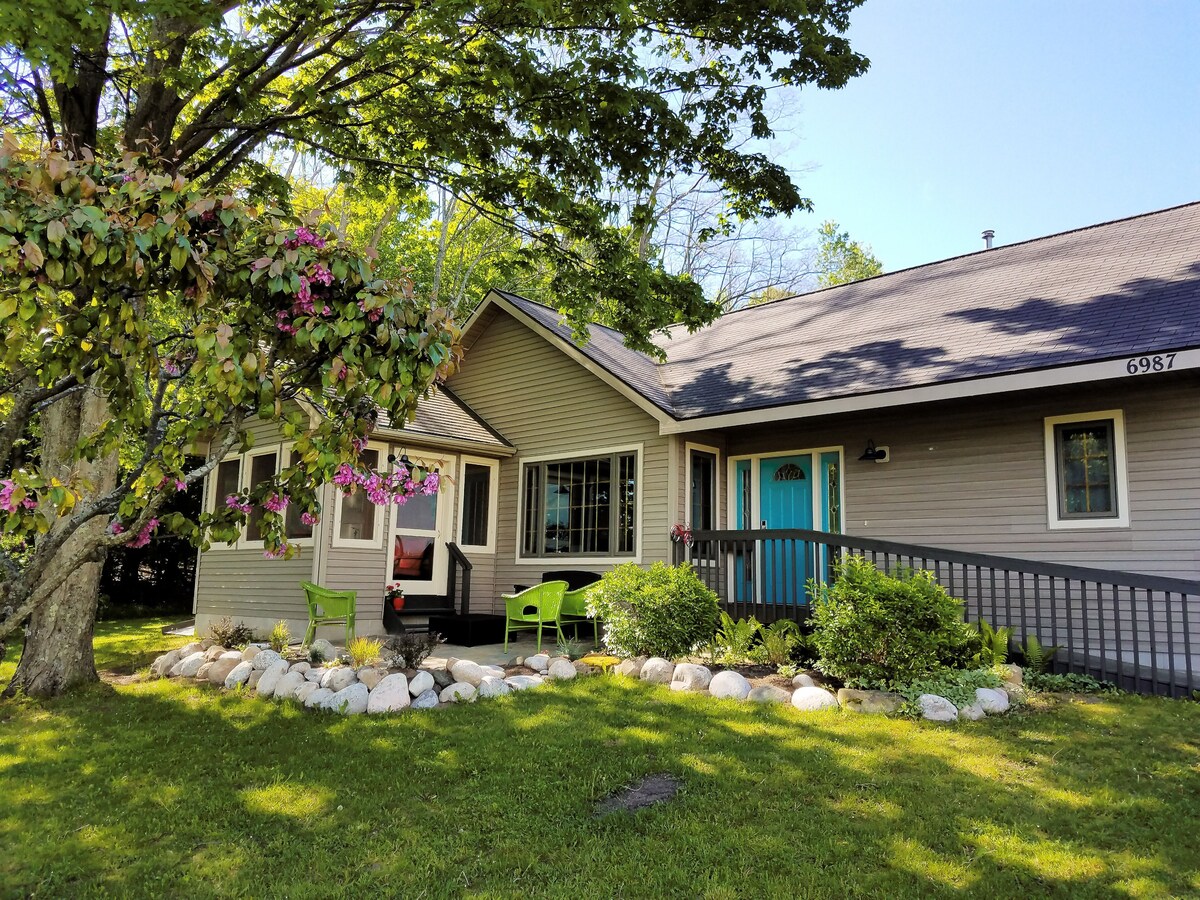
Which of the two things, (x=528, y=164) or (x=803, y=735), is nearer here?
(x=803, y=735)

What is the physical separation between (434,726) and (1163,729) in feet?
16.5

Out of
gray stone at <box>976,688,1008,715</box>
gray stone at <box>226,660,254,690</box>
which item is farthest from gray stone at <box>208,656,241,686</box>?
gray stone at <box>976,688,1008,715</box>

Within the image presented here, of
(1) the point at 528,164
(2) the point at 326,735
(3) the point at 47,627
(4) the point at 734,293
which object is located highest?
(4) the point at 734,293

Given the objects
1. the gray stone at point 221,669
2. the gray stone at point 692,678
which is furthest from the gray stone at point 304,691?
the gray stone at point 692,678

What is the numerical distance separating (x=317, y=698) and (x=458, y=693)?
1131mm

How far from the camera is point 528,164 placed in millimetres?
8891

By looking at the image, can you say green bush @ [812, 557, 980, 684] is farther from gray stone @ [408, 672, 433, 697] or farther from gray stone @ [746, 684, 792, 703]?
gray stone @ [408, 672, 433, 697]

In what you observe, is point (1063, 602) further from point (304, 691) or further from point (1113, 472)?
point (304, 691)

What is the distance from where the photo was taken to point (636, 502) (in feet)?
34.7

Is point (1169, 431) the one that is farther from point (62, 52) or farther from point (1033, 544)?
point (62, 52)

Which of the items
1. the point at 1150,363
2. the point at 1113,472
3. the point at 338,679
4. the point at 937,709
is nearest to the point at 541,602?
the point at 338,679

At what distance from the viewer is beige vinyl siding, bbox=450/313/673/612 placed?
10414mm

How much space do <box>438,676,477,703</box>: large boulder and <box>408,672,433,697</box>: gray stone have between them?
0.13m

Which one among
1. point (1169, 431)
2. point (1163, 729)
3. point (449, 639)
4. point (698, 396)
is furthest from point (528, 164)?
point (1163, 729)
